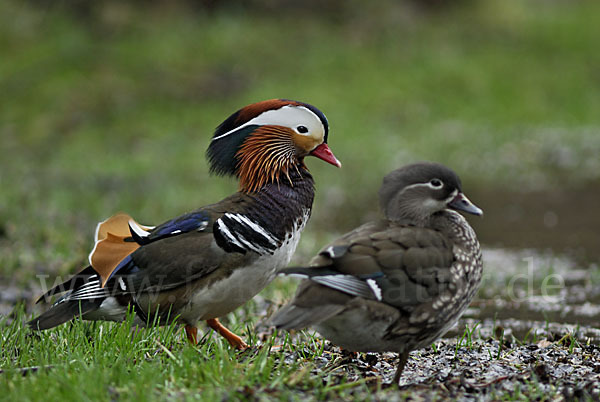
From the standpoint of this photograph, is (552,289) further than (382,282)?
Yes

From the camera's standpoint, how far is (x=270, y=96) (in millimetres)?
16312

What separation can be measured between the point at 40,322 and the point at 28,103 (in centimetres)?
1338

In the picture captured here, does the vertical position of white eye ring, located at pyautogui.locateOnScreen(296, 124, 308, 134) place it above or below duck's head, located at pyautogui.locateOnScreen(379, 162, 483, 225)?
above

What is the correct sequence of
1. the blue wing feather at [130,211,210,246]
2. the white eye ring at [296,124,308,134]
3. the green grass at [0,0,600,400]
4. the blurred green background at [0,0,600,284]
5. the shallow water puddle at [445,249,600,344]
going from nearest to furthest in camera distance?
the blue wing feather at [130,211,210,246], the white eye ring at [296,124,308,134], the shallow water puddle at [445,249,600,344], the green grass at [0,0,600,400], the blurred green background at [0,0,600,284]

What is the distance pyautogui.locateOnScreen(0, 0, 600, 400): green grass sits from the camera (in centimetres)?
1039

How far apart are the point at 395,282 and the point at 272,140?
1.28 meters

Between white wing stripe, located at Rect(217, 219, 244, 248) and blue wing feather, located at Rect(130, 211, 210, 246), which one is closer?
white wing stripe, located at Rect(217, 219, 244, 248)

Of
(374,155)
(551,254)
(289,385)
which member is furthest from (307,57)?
(289,385)

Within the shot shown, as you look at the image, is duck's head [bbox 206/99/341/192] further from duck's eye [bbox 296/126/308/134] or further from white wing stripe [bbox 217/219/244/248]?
white wing stripe [bbox 217/219/244/248]

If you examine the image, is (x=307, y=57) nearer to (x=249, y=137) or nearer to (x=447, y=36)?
(x=447, y=36)

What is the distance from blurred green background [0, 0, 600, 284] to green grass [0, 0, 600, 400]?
5 cm

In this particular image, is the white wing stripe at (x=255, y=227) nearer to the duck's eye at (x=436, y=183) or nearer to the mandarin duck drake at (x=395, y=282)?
the mandarin duck drake at (x=395, y=282)

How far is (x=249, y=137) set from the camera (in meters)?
4.45

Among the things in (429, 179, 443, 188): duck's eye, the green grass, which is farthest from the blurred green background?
(429, 179, 443, 188): duck's eye
